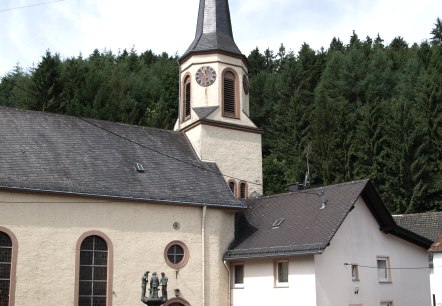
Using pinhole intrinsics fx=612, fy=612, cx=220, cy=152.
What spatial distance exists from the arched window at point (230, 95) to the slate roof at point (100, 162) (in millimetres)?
2894

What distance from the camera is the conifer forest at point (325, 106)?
45250 millimetres

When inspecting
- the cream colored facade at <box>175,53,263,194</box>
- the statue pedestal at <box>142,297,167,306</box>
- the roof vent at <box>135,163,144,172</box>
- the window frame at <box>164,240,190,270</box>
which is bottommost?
the statue pedestal at <box>142,297,167,306</box>

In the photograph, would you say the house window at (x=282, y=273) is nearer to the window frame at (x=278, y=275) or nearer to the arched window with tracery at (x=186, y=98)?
the window frame at (x=278, y=275)

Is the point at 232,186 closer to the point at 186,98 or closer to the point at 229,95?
the point at 229,95

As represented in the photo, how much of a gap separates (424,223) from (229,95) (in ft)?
44.6

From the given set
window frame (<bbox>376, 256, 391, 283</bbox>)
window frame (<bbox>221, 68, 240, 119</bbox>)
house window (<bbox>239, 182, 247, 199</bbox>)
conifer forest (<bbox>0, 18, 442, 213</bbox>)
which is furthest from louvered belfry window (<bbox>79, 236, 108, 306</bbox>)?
conifer forest (<bbox>0, 18, 442, 213</bbox>)

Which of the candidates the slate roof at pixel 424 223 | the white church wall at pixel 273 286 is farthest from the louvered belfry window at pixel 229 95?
the slate roof at pixel 424 223

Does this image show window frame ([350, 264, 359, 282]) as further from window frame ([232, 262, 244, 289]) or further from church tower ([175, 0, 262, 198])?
church tower ([175, 0, 262, 198])

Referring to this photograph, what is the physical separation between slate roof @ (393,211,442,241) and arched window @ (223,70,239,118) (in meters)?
12.1

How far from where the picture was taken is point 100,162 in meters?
25.1

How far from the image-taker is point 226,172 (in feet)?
95.7

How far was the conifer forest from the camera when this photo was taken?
148ft

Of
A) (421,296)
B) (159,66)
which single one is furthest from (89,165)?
(159,66)

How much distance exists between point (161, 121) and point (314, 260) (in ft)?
107
